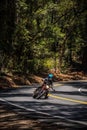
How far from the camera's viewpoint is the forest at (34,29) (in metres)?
33.4

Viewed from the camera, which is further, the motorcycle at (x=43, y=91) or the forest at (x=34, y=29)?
the forest at (x=34, y=29)

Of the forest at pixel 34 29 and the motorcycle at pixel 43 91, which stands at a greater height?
the forest at pixel 34 29

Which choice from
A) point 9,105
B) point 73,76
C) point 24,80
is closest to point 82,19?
point 73,76

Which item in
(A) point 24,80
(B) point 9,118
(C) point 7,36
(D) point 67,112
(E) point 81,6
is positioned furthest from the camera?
(E) point 81,6

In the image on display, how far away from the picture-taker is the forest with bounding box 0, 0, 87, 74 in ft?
110

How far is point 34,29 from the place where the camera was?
39.0 metres

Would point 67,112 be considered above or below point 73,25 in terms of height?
below

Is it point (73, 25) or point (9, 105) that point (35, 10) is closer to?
point (73, 25)

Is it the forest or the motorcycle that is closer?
the motorcycle

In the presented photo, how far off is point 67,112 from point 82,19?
34433 mm

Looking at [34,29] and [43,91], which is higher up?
[34,29]

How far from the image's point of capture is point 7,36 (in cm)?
3353

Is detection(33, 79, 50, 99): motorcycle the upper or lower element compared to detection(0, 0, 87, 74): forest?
lower

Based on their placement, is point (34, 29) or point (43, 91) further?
point (34, 29)
